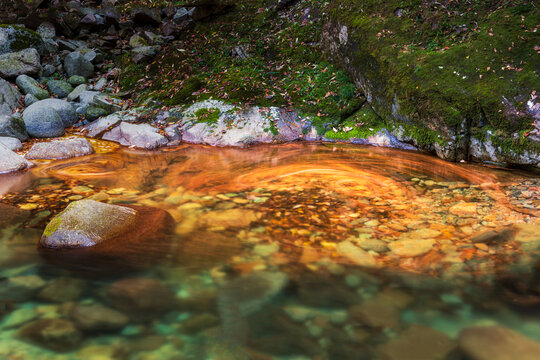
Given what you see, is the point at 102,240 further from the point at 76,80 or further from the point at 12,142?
the point at 76,80

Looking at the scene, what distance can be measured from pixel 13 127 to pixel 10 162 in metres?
3.03

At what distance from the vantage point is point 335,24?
9617 mm

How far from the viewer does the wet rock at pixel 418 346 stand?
2230mm

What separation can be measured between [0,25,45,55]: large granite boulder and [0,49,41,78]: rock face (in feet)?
2.59

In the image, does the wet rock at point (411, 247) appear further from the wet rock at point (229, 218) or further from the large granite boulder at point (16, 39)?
the large granite boulder at point (16, 39)

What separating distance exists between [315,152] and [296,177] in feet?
6.03

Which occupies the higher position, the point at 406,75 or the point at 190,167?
the point at 406,75

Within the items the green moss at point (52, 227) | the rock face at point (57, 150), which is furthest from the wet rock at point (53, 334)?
the rock face at point (57, 150)

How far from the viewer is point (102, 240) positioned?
367 centimetres

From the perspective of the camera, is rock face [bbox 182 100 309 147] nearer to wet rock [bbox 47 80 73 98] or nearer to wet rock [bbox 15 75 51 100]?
wet rock [bbox 15 75 51 100]

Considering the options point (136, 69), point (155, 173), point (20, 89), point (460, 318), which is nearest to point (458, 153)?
point (460, 318)

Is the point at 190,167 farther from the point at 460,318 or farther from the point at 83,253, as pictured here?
the point at 460,318

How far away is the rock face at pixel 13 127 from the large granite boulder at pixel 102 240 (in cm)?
669

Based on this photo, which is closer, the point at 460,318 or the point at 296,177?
the point at 460,318
